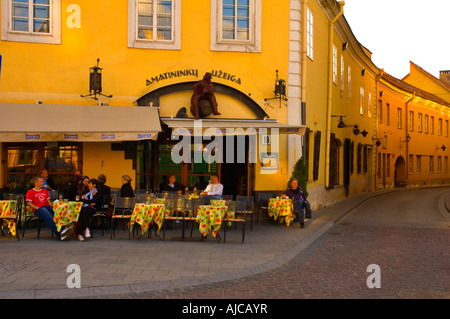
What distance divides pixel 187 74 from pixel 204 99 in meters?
0.89

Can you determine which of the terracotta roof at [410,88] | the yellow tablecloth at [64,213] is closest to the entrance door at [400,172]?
the terracotta roof at [410,88]

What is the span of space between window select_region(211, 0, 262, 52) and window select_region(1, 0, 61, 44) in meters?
4.20

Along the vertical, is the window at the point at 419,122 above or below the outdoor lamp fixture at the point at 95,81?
above

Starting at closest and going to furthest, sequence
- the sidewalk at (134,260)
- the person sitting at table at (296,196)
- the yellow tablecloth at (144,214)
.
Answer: the sidewalk at (134,260) → the yellow tablecloth at (144,214) → the person sitting at table at (296,196)

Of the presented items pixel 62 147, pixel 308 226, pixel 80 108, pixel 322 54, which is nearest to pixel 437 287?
pixel 308 226

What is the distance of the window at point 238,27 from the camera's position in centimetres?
1397

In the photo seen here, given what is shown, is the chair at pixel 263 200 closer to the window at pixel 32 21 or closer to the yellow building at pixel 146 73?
the yellow building at pixel 146 73

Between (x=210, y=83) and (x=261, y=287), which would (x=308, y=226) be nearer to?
(x=210, y=83)

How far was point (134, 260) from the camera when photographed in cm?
806

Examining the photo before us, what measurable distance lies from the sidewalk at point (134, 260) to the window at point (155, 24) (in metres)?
5.22

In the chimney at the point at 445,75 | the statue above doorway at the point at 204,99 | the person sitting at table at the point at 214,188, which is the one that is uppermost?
the chimney at the point at 445,75

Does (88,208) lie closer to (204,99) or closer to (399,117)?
(204,99)

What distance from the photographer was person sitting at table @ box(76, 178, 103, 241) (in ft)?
33.3

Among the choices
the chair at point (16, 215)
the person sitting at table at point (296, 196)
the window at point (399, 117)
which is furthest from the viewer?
the window at point (399, 117)
